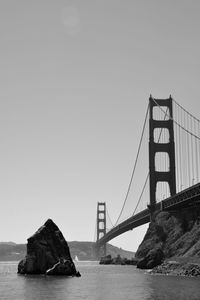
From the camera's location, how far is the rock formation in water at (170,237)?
86875mm

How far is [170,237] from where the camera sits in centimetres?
10238

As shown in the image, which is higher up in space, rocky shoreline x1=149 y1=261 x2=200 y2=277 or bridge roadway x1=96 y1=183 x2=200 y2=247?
bridge roadway x1=96 y1=183 x2=200 y2=247

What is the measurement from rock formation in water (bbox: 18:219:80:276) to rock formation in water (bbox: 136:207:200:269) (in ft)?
69.5

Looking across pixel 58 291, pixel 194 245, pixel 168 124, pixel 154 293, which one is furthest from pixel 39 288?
pixel 168 124

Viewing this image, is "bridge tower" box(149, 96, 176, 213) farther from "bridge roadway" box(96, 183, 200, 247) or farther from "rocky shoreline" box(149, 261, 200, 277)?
"rocky shoreline" box(149, 261, 200, 277)

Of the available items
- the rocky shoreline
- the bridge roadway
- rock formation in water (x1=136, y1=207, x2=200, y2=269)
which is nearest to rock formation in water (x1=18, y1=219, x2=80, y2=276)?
the rocky shoreline

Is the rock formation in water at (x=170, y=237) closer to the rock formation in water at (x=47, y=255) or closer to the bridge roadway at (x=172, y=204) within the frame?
the bridge roadway at (x=172, y=204)

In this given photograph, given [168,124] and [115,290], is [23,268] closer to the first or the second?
[115,290]

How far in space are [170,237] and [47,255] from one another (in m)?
40.4

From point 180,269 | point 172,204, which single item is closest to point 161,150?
point 172,204

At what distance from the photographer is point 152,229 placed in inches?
4289

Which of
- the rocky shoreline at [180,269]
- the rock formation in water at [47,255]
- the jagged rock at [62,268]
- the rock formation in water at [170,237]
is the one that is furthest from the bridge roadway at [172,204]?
the jagged rock at [62,268]

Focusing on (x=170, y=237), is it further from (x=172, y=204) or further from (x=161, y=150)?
(x=161, y=150)

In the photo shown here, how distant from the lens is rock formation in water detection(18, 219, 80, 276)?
6756 cm
